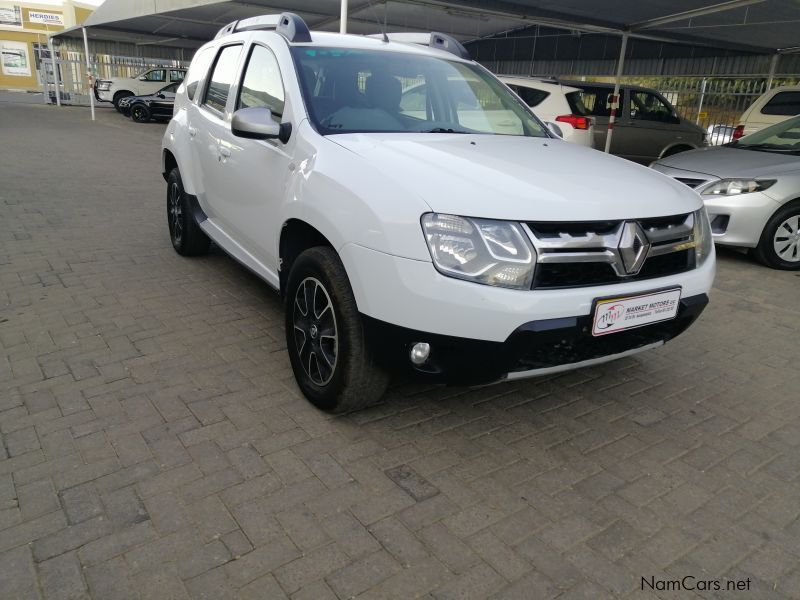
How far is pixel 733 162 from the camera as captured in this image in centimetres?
643

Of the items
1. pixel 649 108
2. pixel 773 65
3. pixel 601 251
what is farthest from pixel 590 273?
pixel 773 65

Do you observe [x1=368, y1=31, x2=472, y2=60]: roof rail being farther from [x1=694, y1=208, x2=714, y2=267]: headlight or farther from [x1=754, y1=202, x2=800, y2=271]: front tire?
[x1=754, y1=202, x2=800, y2=271]: front tire

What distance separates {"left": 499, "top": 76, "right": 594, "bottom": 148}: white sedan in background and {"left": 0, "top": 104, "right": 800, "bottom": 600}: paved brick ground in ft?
19.9

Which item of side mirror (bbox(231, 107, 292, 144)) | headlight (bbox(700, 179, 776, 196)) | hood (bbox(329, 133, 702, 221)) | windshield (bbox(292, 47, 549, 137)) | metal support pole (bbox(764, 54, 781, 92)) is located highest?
metal support pole (bbox(764, 54, 781, 92))

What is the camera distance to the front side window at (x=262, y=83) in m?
3.43

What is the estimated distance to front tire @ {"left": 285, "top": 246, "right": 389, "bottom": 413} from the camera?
8.77 ft

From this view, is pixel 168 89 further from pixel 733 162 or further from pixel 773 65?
pixel 733 162

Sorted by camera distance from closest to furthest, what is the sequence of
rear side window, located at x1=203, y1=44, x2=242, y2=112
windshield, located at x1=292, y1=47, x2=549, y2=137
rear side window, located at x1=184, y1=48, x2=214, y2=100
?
windshield, located at x1=292, y1=47, x2=549, y2=137, rear side window, located at x1=203, y1=44, x2=242, y2=112, rear side window, located at x1=184, y1=48, x2=214, y2=100

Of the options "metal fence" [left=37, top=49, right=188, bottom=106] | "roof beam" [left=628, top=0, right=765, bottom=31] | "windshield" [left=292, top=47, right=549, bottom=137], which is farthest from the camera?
"metal fence" [left=37, top=49, right=188, bottom=106]

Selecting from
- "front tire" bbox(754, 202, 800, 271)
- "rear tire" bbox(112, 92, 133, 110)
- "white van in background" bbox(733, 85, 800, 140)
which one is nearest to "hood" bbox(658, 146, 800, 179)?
"front tire" bbox(754, 202, 800, 271)

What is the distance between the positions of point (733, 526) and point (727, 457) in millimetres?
544

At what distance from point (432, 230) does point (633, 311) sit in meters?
0.96

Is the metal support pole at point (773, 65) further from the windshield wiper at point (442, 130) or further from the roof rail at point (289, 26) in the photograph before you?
the roof rail at point (289, 26)

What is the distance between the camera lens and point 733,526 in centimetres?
240
